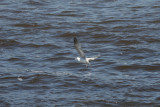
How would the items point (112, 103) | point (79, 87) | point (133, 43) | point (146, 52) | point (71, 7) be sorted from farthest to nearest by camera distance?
point (71, 7), point (133, 43), point (146, 52), point (79, 87), point (112, 103)

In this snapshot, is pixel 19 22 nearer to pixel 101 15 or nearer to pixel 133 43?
pixel 101 15

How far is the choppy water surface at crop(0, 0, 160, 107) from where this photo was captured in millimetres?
8500

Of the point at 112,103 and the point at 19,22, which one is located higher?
the point at 19,22

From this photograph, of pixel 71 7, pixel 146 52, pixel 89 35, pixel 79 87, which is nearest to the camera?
pixel 79 87

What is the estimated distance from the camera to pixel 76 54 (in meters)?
11.3

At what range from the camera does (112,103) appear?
26.7ft

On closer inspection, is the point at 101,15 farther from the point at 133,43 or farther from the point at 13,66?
the point at 13,66

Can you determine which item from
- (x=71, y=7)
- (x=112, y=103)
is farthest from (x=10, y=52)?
(x=71, y=7)

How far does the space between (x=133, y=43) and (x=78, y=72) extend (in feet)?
9.20

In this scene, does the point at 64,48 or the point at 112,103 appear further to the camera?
the point at 64,48

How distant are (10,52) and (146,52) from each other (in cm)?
373

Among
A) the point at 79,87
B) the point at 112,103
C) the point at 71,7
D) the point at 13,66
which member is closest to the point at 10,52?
the point at 13,66

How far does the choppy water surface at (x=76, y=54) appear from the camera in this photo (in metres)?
8.50

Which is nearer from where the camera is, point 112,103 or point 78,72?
point 112,103
